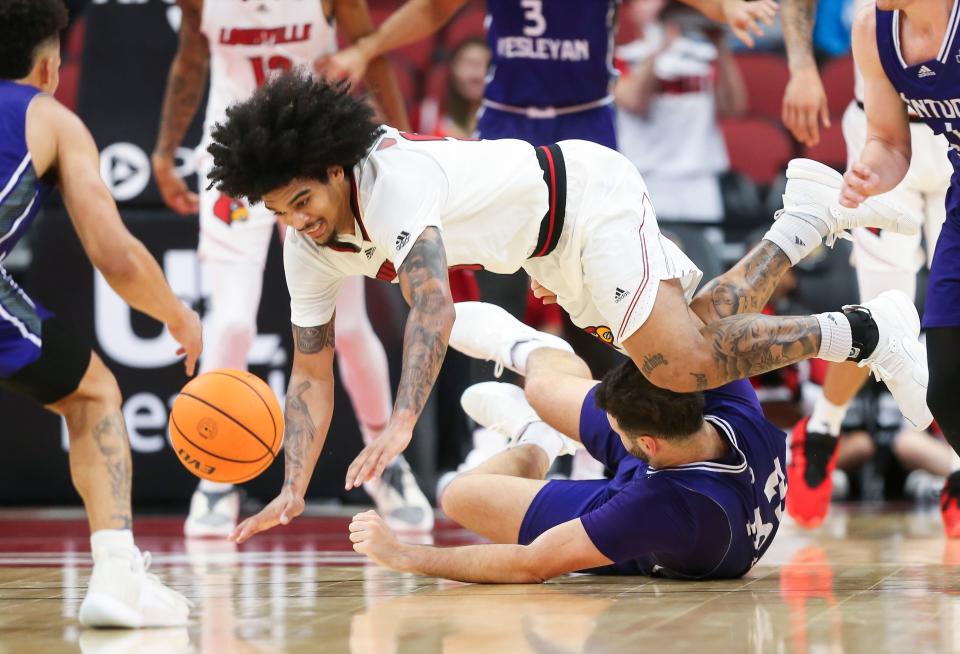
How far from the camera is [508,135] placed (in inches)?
273

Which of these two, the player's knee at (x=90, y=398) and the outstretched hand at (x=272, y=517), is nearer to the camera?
the player's knee at (x=90, y=398)

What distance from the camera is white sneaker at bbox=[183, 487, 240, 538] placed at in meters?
6.61

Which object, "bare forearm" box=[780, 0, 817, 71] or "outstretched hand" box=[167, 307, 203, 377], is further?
"bare forearm" box=[780, 0, 817, 71]

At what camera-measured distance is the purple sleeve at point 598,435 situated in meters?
5.12

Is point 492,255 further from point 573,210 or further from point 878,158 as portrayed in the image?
point 878,158

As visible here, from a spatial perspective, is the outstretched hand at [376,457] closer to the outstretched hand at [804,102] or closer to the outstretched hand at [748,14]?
the outstretched hand at [748,14]

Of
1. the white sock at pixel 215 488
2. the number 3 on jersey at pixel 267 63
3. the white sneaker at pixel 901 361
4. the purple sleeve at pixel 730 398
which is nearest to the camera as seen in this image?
the purple sleeve at pixel 730 398

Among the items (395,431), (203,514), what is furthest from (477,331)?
(395,431)

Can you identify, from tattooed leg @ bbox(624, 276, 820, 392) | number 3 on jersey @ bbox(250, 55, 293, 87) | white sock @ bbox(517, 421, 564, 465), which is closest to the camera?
tattooed leg @ bbox(624, 276, 820, 392)

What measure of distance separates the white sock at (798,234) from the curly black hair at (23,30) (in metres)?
2.74

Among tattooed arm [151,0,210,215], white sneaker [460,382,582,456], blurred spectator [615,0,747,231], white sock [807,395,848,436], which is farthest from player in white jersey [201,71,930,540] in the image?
blurred spectator [615,0,747,231]

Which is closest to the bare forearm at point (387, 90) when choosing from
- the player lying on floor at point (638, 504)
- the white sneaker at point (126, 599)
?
the player lying on floor at point (638, 504)

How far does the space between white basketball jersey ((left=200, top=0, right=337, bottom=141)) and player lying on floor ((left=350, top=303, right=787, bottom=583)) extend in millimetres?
2798

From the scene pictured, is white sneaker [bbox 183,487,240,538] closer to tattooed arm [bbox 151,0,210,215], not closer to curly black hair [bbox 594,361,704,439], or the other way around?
tattooed arm [bbox 151,0,210,215]
